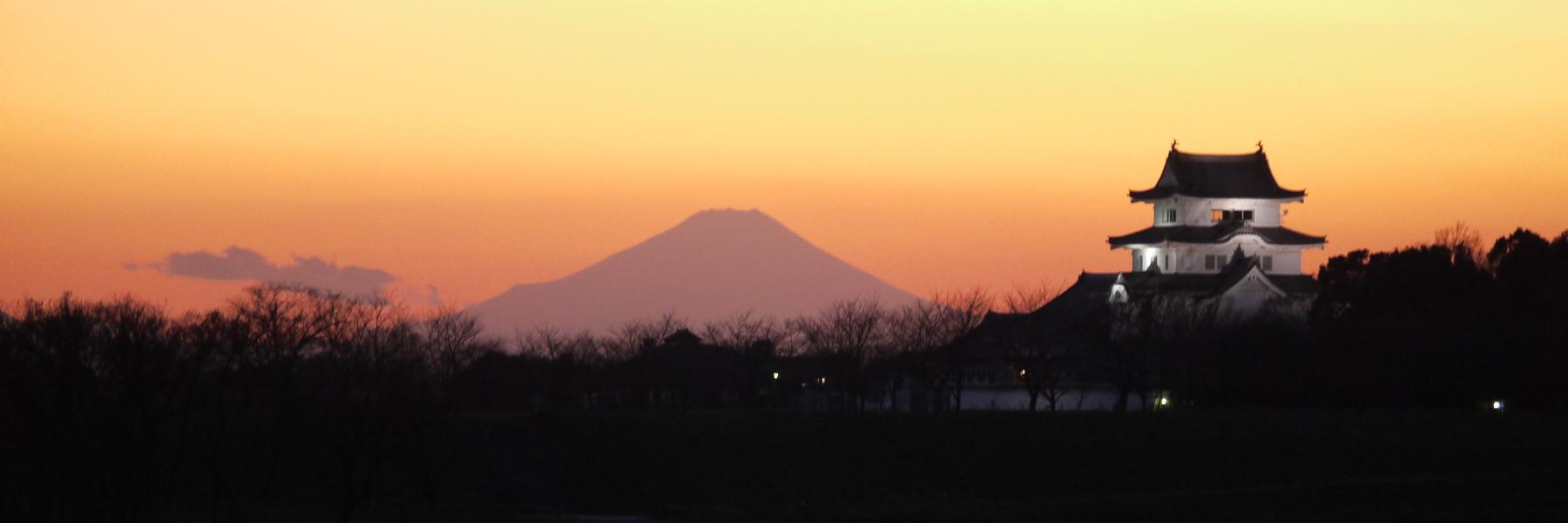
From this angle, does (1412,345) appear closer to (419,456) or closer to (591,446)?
(591,446)

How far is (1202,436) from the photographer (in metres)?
62.5

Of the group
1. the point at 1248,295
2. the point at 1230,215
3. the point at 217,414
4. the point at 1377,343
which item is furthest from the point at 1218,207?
the point at 217,414

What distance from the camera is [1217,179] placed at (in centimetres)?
10106

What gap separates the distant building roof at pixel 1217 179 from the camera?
9994 cm

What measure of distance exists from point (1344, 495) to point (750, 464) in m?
18.3

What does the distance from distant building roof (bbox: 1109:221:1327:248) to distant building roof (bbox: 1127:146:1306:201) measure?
1.60 m

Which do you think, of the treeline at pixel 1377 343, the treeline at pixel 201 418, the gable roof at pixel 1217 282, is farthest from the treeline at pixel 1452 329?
the treeline at pixel 201 418

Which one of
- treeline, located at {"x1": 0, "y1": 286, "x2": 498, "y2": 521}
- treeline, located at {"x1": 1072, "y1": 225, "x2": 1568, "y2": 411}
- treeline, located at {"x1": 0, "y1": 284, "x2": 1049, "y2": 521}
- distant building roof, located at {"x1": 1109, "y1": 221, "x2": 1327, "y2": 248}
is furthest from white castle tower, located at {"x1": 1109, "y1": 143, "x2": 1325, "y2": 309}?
treeline, located at {"x1": 0, "y1": 286, "x2": 498, "y2": 521}

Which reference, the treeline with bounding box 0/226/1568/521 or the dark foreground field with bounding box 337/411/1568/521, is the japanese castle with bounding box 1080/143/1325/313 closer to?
the treeline with bounding box 0/226/1568/521

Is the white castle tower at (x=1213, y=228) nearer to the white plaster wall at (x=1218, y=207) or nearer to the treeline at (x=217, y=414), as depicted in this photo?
the white plaster wall at (x=1218, y=207)

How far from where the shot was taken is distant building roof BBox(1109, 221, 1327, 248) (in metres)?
98.0

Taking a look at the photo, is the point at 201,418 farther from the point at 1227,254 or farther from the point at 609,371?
the point at 1227,254

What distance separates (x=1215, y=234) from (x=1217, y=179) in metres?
3.98

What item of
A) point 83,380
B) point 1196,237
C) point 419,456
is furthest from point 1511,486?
point 1196,237
